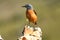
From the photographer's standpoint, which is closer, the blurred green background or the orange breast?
the orange breast

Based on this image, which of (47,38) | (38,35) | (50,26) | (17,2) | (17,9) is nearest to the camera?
(38,35)

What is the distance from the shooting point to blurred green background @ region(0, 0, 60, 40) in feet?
45.4

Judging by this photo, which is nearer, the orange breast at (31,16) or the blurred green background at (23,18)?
the orange breast at (31,16)

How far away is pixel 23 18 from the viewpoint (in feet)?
53.2

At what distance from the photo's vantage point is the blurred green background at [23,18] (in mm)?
13828

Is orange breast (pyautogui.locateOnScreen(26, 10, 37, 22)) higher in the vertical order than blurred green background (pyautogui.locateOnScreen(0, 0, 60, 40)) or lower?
lower

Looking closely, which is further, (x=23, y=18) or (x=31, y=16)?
(x=23, y=18)

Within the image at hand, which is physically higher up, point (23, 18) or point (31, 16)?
point (23, 18)

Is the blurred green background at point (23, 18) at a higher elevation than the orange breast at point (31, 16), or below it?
higher

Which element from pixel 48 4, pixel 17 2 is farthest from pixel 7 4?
pixel 48 4

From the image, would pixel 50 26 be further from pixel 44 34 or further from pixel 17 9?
pixel 17 9

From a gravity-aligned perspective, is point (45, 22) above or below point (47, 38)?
above

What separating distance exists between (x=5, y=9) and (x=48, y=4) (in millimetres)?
2093

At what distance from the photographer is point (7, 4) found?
64.5 ft
